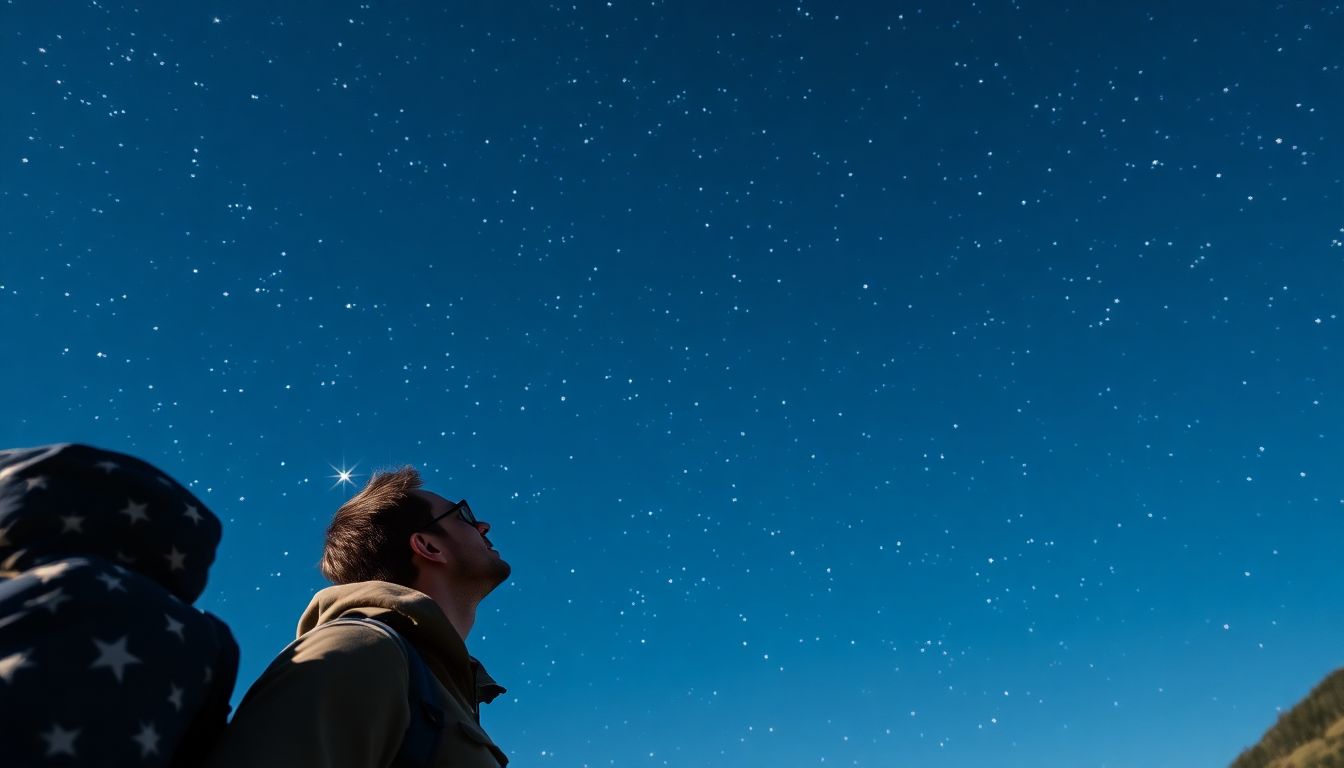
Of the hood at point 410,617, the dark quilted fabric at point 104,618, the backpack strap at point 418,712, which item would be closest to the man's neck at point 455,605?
the hood at point 410,617

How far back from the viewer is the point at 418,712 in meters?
1.61

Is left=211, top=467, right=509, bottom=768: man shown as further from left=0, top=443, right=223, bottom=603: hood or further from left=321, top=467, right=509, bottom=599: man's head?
left=0, top=443, right=223, bottom=603: hood

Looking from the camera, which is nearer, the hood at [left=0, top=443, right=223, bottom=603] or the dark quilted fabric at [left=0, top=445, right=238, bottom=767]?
the dark quilted fabric at [left=0, top=445, right=238, bottom=767]

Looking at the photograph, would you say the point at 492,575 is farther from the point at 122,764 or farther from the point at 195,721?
the point at 122,764

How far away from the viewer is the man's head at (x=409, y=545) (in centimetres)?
286

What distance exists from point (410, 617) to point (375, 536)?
43.8 inches

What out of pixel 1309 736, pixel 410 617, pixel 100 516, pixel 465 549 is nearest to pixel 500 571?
pixel 465 549

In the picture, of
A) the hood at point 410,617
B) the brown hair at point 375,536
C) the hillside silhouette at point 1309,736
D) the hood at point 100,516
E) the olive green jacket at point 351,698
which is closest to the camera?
the hood at point 100,516

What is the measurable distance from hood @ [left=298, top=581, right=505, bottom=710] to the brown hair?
31.8 inches

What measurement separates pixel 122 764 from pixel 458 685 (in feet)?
A: 3.57

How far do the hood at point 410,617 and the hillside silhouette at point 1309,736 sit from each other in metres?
11.7

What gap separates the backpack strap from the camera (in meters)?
1.56

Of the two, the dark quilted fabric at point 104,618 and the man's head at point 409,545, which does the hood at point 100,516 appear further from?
the man's head at point 409,545

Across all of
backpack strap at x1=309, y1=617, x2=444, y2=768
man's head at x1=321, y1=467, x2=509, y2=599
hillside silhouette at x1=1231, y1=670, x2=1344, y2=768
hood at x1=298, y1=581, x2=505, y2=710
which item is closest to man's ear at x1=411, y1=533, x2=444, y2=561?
man's head at x1=321, y1=467, x2=509, y2=599
